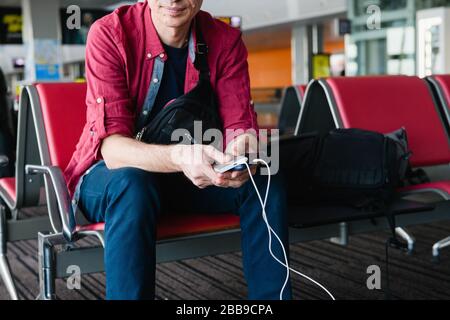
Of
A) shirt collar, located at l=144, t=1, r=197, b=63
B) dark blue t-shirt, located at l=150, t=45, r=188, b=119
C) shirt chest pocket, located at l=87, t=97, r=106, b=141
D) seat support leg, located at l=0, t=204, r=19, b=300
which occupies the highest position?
shirt collar, located at l=144, t=1, r=197, b=63

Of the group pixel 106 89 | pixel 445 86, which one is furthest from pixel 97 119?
pixel 445 86

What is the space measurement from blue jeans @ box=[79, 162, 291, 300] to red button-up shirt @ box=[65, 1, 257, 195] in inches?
5.2

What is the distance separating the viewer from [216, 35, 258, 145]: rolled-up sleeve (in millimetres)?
1888

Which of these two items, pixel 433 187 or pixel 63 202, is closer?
pixel 63 202

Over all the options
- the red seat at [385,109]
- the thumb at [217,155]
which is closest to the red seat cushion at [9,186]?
the thumb at [217,155]

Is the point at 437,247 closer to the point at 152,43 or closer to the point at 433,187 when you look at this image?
the point at 433,187

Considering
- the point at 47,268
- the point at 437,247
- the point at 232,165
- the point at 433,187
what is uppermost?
the point at 232,165

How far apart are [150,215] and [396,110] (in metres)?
1.58

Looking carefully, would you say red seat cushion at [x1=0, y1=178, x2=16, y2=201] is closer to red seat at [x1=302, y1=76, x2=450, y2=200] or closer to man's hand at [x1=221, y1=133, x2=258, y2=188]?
man's hand at [x1=221, y1=133, x2=258, y2=188]

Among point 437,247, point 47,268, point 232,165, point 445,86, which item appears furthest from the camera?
point 437,247

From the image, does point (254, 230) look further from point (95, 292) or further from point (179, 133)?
point (95, 292)

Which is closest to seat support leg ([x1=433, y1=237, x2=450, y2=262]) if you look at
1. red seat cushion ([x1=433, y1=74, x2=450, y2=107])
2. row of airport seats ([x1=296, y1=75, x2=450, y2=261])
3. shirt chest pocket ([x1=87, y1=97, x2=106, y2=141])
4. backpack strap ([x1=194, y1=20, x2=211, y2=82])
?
row of airport seats ([x1=296, y1=75, x2=450, y2=261])

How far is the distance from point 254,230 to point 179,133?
35 cm

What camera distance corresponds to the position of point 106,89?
171 cm
